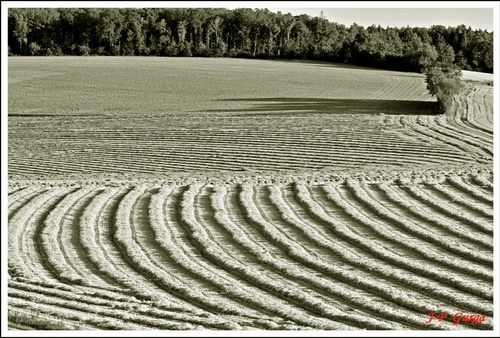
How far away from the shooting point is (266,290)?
1187 cm

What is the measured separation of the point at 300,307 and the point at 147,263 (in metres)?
3.86

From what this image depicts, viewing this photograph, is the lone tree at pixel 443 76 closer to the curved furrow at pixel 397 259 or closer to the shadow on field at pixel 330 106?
the shadow on field at pixel 330 106

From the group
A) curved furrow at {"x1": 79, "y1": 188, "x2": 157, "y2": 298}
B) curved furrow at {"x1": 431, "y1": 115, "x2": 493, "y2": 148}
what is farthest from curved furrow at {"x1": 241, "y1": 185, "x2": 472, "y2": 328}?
curved furrow at {"x1": 431, "y1": 115, "x2": 493, "y2": 148}

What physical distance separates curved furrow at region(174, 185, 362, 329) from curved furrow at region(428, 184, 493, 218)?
691 centimetres

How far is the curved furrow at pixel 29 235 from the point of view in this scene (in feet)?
43.7

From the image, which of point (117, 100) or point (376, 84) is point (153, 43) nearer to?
point (117, 100)

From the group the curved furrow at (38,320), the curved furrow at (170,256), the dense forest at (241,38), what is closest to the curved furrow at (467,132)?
the dense forest at (241,38)

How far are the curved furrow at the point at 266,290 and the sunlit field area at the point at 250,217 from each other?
4 cm

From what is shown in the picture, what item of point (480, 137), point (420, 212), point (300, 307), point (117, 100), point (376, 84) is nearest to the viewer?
point (300, 307)

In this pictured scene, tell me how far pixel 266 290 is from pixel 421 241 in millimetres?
4584

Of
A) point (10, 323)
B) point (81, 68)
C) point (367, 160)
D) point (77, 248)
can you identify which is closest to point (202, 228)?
point (77, 248)

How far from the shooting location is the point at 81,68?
187 feet
